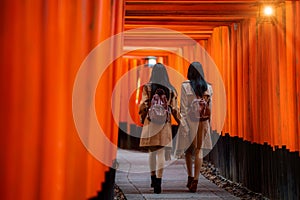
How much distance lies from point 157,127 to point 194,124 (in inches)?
21.2

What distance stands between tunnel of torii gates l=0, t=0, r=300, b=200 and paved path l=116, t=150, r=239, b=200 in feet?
2.02

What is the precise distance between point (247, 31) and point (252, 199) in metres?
2.71

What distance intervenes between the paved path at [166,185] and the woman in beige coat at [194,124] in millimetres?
355

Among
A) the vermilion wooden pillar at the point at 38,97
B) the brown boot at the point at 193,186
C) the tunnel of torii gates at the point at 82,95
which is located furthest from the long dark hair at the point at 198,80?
the vermilion wooden pillar at the point at 38,97

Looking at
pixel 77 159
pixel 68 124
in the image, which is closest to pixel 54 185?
pixel 68 124

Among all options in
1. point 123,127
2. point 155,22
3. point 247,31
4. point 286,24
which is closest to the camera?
point 286,24

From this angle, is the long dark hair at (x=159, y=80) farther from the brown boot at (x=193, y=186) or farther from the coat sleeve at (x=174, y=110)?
the brown boot at (x=193, y=186)

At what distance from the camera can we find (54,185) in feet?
9.12

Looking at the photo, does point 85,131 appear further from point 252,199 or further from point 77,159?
point 252,199

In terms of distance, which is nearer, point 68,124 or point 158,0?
point 68,124


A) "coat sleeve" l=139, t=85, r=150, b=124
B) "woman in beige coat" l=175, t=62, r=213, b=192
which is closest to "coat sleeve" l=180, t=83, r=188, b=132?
"woman in beige coat" l=175, t=62, r=213, b=192

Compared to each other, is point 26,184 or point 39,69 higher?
point 39,69

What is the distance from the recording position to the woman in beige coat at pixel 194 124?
6.78 metres

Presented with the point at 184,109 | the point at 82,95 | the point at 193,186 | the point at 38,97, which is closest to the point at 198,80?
the point at 184,109
